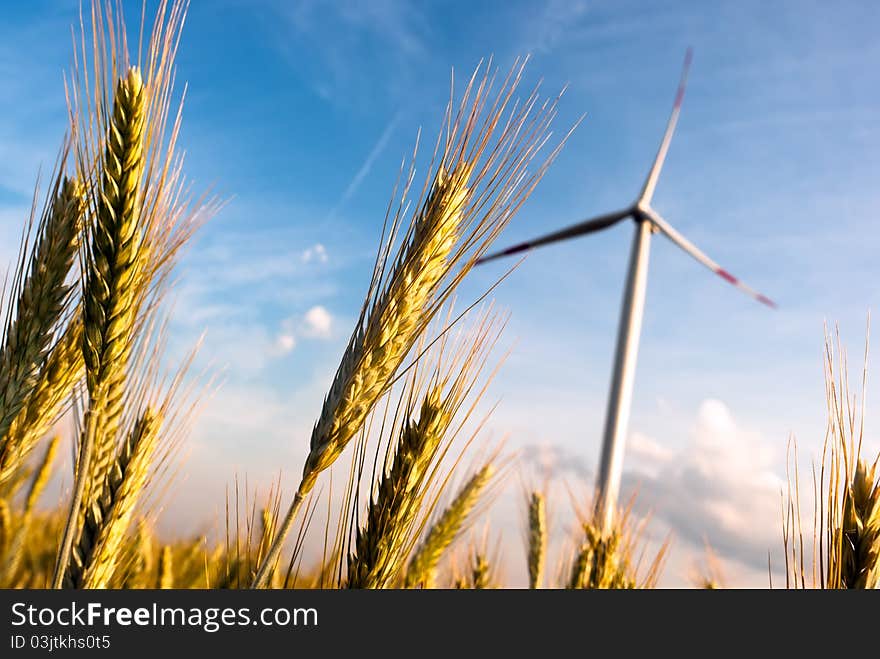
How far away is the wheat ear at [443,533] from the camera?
526 cm

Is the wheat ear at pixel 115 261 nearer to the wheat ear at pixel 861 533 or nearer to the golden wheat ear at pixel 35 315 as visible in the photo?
the golden wheat ear at pixel 35 315

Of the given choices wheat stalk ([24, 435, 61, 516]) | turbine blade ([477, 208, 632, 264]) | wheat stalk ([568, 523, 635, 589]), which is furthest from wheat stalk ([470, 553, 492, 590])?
turbine blade ([477, 208, 632, 264])

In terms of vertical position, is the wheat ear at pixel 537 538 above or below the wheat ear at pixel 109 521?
above

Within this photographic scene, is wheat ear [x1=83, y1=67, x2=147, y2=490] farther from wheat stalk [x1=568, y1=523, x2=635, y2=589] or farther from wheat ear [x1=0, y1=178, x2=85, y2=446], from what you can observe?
wheat stalk [x1=568, y1=523, x2=635, y2=589]

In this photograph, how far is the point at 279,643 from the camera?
284cm

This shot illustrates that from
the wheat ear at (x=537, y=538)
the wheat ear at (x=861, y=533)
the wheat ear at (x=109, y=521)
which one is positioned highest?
the wheat ear at (x=537, y=538)

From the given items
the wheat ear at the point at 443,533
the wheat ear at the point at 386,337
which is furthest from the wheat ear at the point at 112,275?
the wheat ear at the point at 443,533

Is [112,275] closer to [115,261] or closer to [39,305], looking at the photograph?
[115,261]

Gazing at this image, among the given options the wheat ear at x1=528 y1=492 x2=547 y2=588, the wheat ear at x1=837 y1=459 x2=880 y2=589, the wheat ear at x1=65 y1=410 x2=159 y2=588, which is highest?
the wheat ear at x1=528 y1=492 x2=547 y2=588

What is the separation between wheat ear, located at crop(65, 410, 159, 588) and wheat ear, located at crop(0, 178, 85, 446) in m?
0.52

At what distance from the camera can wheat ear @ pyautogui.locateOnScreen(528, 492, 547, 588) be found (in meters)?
7.08

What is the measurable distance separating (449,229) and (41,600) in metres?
2.24

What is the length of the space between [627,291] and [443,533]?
14795 millimetres

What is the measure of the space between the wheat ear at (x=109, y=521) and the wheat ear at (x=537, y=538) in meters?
4.42
